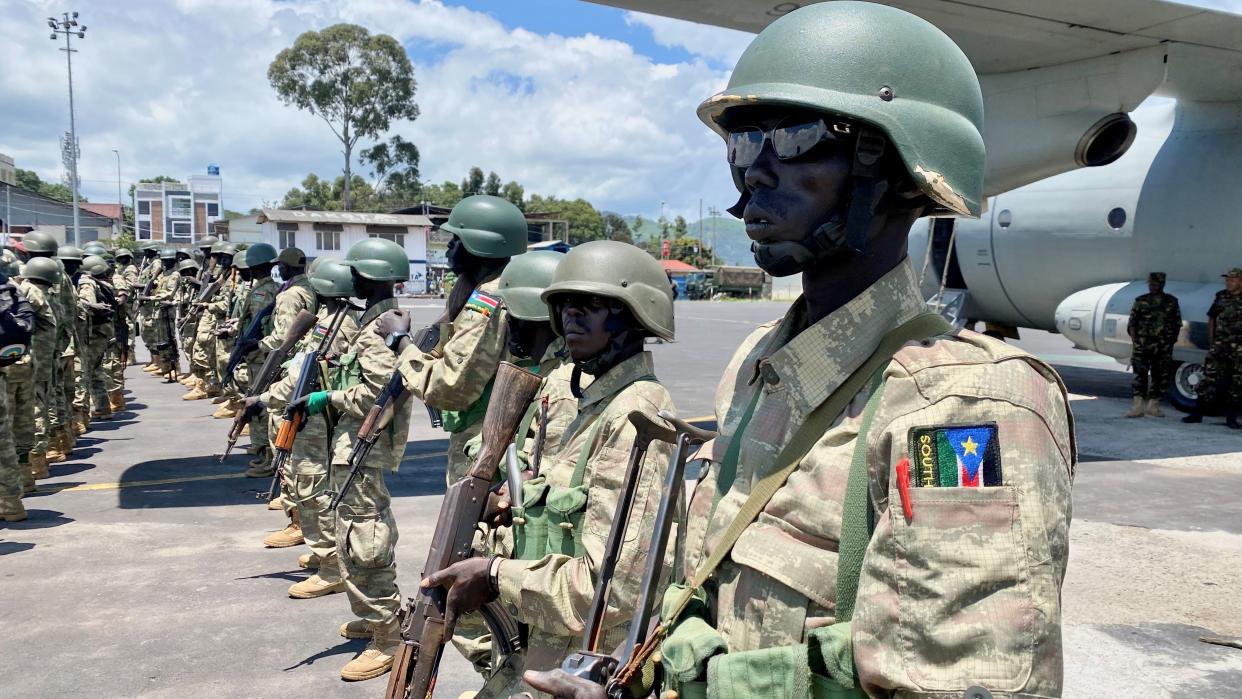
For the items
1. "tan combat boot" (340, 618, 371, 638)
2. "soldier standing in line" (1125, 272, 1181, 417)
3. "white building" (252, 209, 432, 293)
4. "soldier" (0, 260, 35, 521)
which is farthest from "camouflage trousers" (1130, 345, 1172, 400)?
"white building" (252, 209, 432, 293)

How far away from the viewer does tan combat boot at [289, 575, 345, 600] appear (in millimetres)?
5555

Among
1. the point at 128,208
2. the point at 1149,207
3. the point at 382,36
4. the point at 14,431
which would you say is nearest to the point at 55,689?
the point at 14,431

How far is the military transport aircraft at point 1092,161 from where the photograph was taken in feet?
28.3

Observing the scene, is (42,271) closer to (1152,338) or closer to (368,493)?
(368,493)

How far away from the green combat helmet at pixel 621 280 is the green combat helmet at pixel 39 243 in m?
8.88

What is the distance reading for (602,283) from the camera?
289 cm

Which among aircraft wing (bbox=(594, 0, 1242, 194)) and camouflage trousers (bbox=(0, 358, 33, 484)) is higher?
aircraft wing (bbox=(594, 0, 1242, 194))

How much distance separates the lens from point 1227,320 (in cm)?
1005

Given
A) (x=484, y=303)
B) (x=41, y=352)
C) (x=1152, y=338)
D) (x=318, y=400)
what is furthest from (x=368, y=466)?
(x=1152, y=338)

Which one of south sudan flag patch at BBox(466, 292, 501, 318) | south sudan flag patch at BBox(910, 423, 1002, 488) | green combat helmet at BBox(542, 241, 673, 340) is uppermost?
green combat helmet at BBox(542, 241, 673, 340)

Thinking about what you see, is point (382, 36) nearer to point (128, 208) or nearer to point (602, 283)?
point (602, 283)

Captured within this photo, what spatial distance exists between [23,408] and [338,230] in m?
44.7

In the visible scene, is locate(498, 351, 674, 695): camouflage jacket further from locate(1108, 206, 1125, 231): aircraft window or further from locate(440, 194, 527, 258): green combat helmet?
locate(1108, 206, 1125, 231): aircraft window

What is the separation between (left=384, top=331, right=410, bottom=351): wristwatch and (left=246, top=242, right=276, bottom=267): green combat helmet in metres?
5.31
